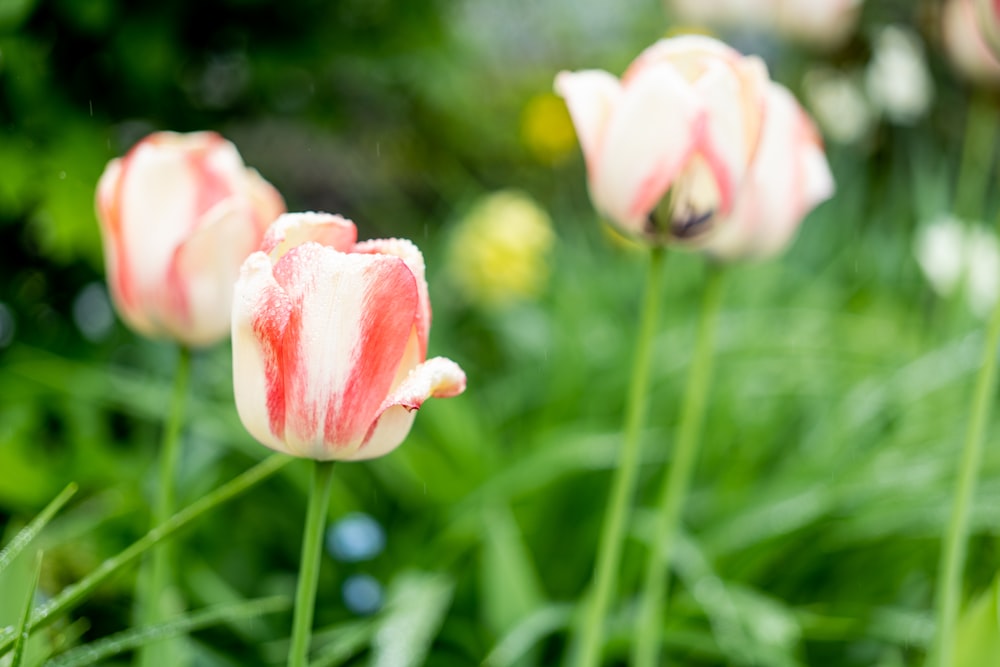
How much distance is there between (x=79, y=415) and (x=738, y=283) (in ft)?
4.99

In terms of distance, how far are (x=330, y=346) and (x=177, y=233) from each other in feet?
1.14

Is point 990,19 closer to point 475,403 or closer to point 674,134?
point 674,134

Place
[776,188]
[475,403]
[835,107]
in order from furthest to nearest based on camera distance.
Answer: [835,107] → [475,403] → [776,188]

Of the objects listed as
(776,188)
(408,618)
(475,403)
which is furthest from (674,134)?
(475,403)

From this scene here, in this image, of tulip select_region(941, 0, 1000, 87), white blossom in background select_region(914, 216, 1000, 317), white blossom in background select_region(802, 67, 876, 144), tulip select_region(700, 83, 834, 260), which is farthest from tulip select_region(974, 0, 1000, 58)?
white blossom in background select_region(802, 67, 876, 144)

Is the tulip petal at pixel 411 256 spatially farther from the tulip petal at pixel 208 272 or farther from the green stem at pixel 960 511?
the green stem at pixel 960 511

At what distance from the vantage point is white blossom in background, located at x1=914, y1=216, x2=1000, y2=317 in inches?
88.5

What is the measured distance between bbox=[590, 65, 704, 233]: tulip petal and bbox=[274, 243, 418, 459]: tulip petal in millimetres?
328

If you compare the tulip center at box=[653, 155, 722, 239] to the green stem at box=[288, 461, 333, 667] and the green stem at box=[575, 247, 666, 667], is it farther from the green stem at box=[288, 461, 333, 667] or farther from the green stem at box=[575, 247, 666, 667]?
the green stem at box=[288, 461, 333, 667]

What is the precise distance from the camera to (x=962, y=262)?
87.9 inches

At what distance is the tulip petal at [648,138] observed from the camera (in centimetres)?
81

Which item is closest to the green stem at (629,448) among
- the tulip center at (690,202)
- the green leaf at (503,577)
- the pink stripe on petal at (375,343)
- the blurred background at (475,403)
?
the tulip center at (690,202)

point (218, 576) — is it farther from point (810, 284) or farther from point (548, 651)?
point (810, 284)

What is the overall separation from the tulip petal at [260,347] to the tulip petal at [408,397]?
0.16 ft
